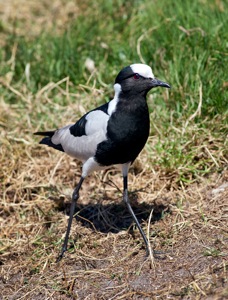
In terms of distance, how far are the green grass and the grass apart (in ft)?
0.04

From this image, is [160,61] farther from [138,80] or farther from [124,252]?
[124,252]

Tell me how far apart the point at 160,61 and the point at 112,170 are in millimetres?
1239

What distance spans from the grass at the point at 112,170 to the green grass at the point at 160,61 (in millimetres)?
12

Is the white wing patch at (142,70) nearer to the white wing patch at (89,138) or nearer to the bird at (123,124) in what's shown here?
the bird at (123,124)

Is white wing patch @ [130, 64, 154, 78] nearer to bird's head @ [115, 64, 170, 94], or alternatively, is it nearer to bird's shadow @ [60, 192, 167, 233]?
bird's head @ [115, 64, 170, 94]

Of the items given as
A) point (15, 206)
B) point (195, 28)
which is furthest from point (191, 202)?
point (195, 28)

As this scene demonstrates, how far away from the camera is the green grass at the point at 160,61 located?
5.09 meters

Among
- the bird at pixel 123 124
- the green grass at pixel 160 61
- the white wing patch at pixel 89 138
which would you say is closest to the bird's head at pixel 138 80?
the bird at pixel 123 124

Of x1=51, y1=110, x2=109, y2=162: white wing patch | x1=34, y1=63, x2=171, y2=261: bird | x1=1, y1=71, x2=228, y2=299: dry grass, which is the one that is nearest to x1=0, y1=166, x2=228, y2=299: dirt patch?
x1=1, y1=71, x2=228, y2=299: dry grass

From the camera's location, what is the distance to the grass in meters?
4.15

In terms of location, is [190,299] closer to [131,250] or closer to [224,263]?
[224,263]

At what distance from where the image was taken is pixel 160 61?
19.2 feet

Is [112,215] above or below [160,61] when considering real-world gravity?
below

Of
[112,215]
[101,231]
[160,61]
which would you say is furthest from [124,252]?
[160,61]
